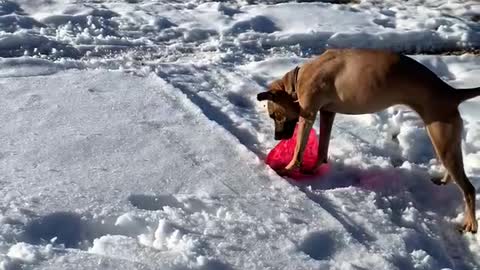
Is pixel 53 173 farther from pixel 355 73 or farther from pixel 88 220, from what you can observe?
pixel 355 73

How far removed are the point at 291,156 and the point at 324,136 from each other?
301 mm

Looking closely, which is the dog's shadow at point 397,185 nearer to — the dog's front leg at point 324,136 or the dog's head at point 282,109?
the dog's front leg at point 324,136

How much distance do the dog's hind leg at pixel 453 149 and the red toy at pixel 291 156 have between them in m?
0.84

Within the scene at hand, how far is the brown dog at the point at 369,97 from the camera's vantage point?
4.56m

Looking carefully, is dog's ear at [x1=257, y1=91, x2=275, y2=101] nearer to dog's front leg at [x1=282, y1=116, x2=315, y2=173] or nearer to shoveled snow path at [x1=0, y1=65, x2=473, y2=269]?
dog's front leg at [x1=282, y1=116, x2=315, y2=173]

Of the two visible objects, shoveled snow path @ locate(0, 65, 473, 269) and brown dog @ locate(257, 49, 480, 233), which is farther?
brown dog @ locate(257, 49, 480, 233)

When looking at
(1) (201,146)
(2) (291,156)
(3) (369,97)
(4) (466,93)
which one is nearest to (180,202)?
(1) (201,146)

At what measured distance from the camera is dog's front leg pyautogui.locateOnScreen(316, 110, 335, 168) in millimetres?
5145

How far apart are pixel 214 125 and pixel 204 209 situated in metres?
1.15

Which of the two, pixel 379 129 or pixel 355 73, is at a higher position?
pixel 355 73

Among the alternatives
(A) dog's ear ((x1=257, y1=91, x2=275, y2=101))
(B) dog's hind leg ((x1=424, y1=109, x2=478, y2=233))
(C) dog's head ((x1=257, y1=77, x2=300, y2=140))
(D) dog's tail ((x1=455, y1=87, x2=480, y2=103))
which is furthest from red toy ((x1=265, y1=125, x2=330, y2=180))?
(D) dog's tail ((x1=455, y1=87, x2=480, y2=103))

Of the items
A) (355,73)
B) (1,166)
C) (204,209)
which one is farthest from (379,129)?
(1,166)

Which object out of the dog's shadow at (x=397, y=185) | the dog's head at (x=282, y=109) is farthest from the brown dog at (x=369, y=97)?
the dog's shadow at (x=397, y=185)

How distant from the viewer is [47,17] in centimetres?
745
